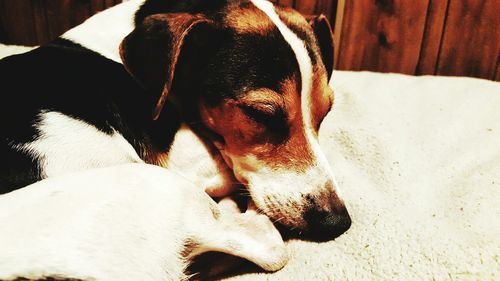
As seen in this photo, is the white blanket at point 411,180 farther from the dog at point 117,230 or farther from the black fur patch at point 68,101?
the black fur patch at point 68,101

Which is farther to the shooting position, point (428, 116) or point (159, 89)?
point (428, 116)

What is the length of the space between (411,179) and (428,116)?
694mm

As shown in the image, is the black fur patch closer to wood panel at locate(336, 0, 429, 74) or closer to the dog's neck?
the dog's neck

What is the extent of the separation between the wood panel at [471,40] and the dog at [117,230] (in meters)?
2.48

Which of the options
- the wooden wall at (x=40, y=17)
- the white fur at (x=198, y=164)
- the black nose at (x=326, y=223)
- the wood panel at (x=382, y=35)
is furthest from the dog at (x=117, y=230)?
the wooden wall at (x=40, y=17)

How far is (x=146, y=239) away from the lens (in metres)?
1.25

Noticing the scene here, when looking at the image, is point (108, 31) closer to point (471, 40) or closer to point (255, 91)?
point (255, 91)

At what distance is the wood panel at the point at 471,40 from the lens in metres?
3.23

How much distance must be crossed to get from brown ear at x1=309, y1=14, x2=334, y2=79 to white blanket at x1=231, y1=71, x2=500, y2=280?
0.49 m

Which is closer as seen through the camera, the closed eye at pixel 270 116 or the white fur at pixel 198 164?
the closed eye at pixel 270 116

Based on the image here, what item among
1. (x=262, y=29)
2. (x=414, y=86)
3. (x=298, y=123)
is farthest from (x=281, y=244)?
(x=414, y=86)

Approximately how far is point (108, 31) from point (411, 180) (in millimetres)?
1421

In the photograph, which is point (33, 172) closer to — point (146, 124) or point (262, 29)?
point (146, 124)

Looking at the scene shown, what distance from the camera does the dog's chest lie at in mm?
1456
